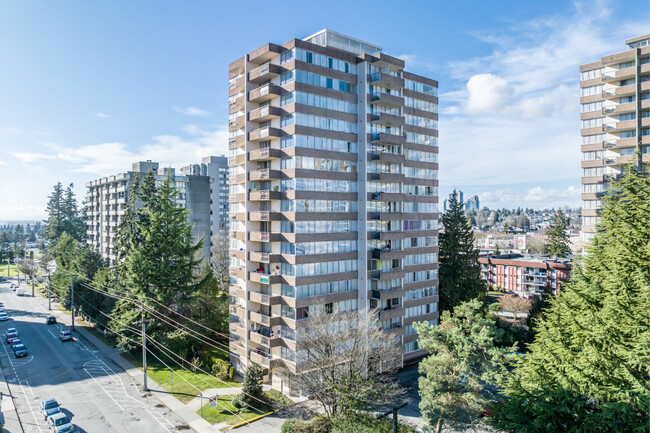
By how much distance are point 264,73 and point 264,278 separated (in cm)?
2251

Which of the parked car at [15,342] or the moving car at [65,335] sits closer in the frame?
the parked car at [15,342]

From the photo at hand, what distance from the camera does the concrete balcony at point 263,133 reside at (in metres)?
42.2

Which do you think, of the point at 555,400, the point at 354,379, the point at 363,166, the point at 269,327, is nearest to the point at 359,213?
the point at 363,166

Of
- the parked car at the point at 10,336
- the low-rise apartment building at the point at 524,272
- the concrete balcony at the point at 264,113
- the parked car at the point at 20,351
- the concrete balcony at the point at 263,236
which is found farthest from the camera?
the low-rise apartment building at the point at 524,272

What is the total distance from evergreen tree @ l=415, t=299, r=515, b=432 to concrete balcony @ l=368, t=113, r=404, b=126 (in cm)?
2493

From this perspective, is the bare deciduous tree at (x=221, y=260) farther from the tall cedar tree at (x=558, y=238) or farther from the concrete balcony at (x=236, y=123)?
the tall cedar tree at (x=558, y=238)

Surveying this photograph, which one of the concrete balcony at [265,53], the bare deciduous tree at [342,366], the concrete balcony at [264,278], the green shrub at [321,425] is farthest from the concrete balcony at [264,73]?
the green shrub at [321,425]

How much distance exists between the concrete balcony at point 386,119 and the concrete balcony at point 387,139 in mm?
1535

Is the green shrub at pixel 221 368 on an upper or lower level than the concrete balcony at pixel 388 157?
lower

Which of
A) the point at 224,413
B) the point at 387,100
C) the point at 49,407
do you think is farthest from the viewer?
the point at 387,100

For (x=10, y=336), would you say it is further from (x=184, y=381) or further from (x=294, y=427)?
(x=294, y=427)

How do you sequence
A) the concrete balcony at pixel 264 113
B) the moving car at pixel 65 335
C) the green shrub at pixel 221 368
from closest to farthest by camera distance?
the concrete balcony at pixel 264 113 < the green shrub at pixel 221 368 < the moving car at pixel 65 335

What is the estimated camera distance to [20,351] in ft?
168

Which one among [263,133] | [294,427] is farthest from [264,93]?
[294,427]
